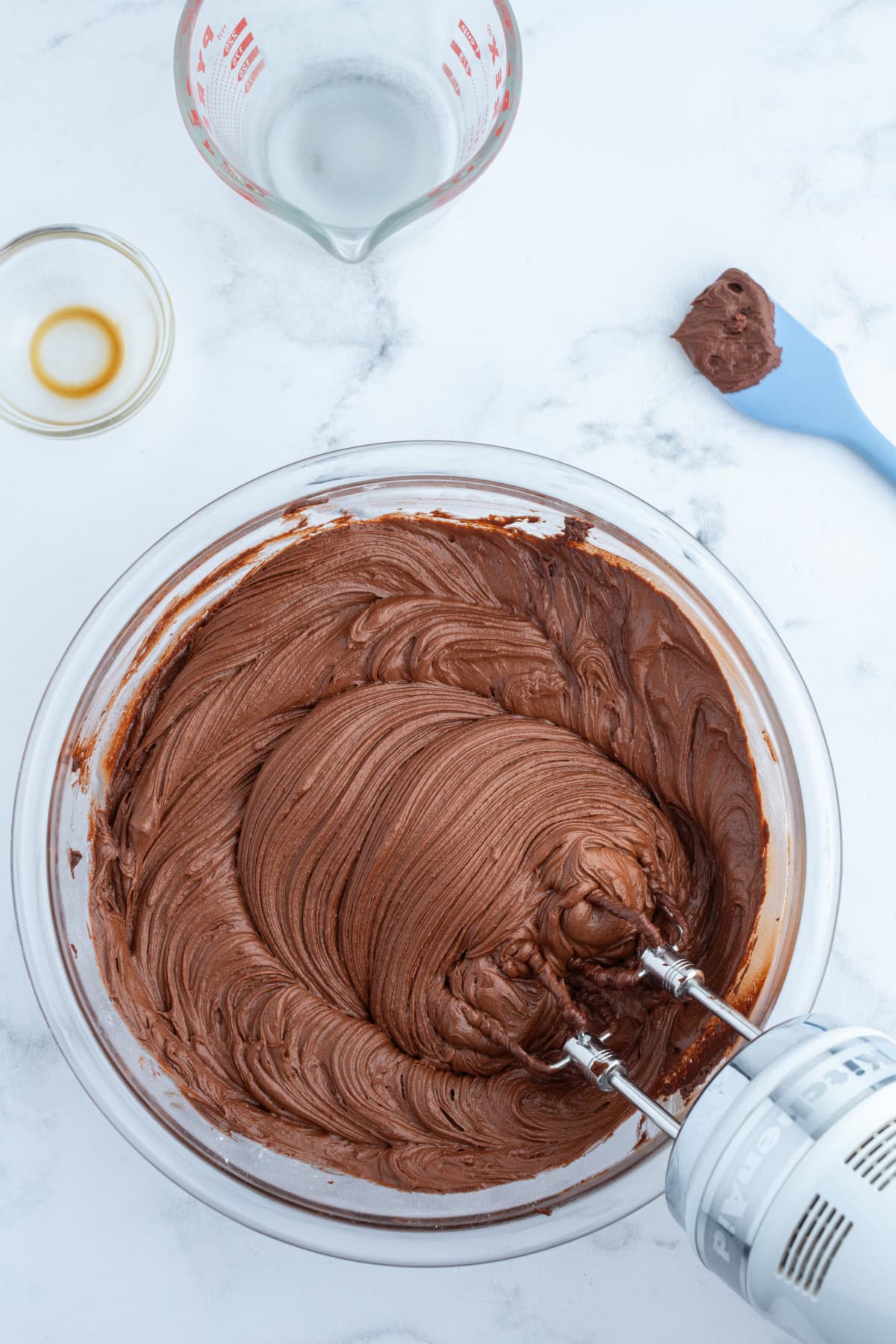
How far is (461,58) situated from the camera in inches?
67.7

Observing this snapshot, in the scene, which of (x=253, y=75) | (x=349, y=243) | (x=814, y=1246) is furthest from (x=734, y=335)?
(x=814, y=1246)

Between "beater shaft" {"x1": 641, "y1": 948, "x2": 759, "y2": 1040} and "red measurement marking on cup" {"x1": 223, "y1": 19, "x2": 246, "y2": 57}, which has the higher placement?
"red measurement marking on cup" {"x1": 223, "y1": 19, "x2": 246, "y2": 57}

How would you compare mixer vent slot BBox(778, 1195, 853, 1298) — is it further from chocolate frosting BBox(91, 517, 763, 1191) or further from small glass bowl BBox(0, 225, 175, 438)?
small glass bowl BBox(0, 225, 175, 438)

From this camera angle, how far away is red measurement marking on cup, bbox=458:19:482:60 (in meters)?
1.69

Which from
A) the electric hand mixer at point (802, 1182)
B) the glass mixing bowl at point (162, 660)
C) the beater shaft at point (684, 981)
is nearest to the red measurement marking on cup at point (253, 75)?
the glass mixing bowl at point (162, 660)

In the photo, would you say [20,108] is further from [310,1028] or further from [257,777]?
[310,1028]

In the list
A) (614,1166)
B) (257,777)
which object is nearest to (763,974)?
(614,1166)

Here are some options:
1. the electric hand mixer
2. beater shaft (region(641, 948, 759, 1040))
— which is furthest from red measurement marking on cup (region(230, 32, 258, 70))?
the electric hand mixer

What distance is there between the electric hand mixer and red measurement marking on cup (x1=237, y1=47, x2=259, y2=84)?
1.61 meters

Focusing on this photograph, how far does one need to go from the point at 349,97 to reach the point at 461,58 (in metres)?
0.20

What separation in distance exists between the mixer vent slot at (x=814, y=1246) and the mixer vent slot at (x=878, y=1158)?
48 millimetres

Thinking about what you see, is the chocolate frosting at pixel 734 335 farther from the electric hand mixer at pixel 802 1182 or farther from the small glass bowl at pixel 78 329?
the electric hand mixer at pixel 802 1182

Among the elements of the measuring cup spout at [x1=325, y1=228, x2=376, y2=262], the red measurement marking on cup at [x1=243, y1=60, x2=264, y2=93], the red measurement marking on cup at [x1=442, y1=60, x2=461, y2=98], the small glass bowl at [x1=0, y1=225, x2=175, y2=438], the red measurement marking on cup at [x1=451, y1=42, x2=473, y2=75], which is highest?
the red measurement marking on cup at [x1=451, y1=42, x2=473, y2=75]

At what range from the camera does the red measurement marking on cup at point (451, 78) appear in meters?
1.74
